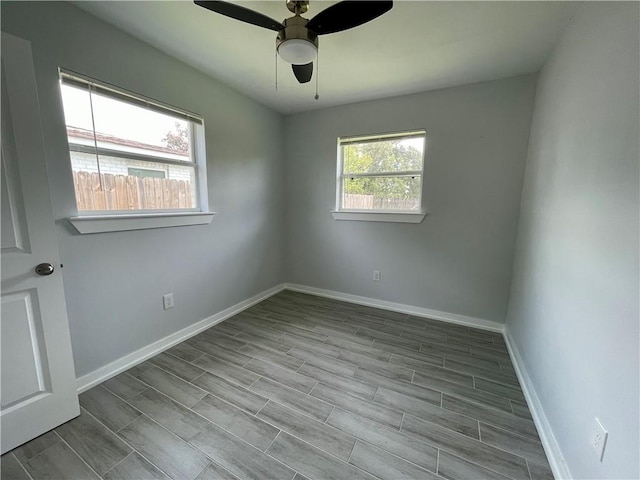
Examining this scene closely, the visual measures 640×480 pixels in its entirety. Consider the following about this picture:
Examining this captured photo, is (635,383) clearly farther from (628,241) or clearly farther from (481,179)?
(481,179)

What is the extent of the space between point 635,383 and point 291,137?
3491 mm

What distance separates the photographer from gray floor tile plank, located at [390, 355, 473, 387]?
1.87 m

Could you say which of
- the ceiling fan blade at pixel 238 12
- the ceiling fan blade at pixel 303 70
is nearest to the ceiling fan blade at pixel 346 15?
the ceiling fan blade at pixel 238 12

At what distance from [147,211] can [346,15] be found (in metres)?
1.96

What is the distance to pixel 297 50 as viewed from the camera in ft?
4.44

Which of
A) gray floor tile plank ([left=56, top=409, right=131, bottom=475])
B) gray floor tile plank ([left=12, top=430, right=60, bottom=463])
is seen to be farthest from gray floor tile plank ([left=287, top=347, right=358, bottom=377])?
gray floor tile plank ([left=12, top=430, right=60, bottom=463])

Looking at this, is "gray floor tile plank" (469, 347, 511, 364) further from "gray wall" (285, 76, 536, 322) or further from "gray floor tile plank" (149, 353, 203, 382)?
"gray floor tile plank" (149, 353, 203, 382)

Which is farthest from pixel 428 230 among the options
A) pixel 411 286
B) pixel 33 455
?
pixel 33 455

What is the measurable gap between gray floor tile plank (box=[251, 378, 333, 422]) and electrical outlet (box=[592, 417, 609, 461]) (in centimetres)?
121

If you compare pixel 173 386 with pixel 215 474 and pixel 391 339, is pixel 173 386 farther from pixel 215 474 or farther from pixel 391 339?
pixel 391 339

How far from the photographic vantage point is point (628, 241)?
0.91 meters

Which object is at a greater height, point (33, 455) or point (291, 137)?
point (291, 137)

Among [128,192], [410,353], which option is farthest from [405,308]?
[128,192]

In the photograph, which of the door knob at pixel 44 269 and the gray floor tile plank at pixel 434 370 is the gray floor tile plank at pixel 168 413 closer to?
the door knob at pixel 44 269
